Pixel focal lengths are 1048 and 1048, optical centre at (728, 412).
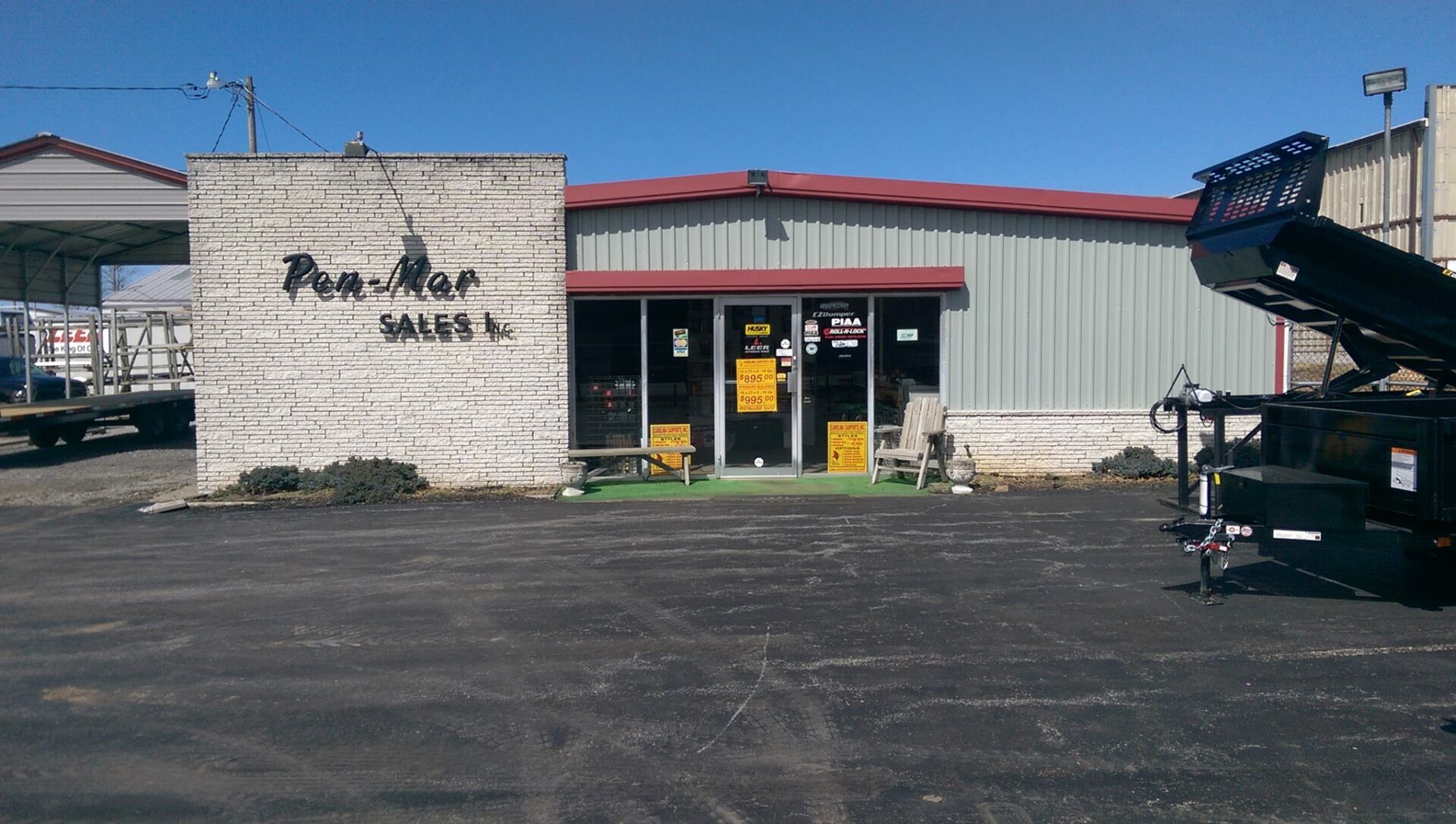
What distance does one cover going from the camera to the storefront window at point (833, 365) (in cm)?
1412

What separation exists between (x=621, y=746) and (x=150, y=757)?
7.42ft

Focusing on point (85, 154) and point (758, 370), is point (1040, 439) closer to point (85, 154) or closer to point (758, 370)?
point (758, 370)

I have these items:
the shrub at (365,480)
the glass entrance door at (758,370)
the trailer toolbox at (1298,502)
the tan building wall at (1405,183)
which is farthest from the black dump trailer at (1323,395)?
the tan building wall at (1405,183)

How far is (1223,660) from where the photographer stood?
20.4 feet

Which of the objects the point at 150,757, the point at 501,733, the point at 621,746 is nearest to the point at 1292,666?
the point at 621,746

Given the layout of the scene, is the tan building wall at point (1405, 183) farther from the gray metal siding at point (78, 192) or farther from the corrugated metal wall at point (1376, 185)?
the gray metal siding at point (78, 192)

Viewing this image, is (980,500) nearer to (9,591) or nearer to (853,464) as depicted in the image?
(853,464)

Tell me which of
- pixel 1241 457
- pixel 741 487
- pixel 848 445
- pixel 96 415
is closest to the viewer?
pixel 1241 457

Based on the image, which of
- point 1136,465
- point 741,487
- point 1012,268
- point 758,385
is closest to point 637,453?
point 741,487

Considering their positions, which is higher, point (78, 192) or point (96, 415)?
point (78, 192)

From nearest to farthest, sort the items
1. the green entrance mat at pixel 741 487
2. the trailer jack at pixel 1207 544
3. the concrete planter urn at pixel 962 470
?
the trailer jack at pixel 1207 544 < the concrete planter urn at pixel 962 470 < the green entrance mat at pixel 741 487

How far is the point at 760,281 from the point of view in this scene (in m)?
13.8

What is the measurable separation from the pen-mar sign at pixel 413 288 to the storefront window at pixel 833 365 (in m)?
4.07

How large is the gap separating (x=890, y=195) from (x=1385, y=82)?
249 inches
